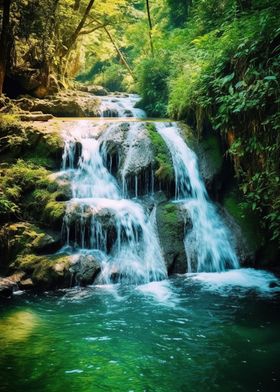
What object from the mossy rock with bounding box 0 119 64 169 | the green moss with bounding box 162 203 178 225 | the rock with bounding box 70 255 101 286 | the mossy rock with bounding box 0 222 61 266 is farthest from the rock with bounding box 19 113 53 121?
the rock with bounding box 70 255 101 286

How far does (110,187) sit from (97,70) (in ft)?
76.4

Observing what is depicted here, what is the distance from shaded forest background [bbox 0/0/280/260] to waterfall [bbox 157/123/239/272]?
0.60 m

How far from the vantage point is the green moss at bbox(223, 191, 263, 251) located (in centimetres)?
859

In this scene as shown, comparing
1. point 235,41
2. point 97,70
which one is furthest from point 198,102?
point 97,70

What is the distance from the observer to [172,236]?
8.56 m

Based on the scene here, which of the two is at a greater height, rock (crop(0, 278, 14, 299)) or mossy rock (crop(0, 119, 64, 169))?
mossy rock (crop(0, 119, 64, 169))

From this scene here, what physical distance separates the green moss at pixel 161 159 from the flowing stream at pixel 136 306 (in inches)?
8.7

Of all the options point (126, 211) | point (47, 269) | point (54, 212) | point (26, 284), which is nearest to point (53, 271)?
point (47, 269)

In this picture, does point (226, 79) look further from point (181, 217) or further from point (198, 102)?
point (181, 217)

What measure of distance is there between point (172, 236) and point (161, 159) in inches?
85.9

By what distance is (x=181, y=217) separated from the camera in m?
8.83

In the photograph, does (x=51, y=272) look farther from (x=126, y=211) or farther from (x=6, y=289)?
(x=126, y=211)

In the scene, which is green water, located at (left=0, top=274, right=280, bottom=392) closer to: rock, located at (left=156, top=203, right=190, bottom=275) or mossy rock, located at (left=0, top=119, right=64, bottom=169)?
rock, located at (left=156, top=203, right=190, bottom=275)

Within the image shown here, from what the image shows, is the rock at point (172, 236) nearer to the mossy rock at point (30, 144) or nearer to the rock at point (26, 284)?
the rock at point (26, 284)
